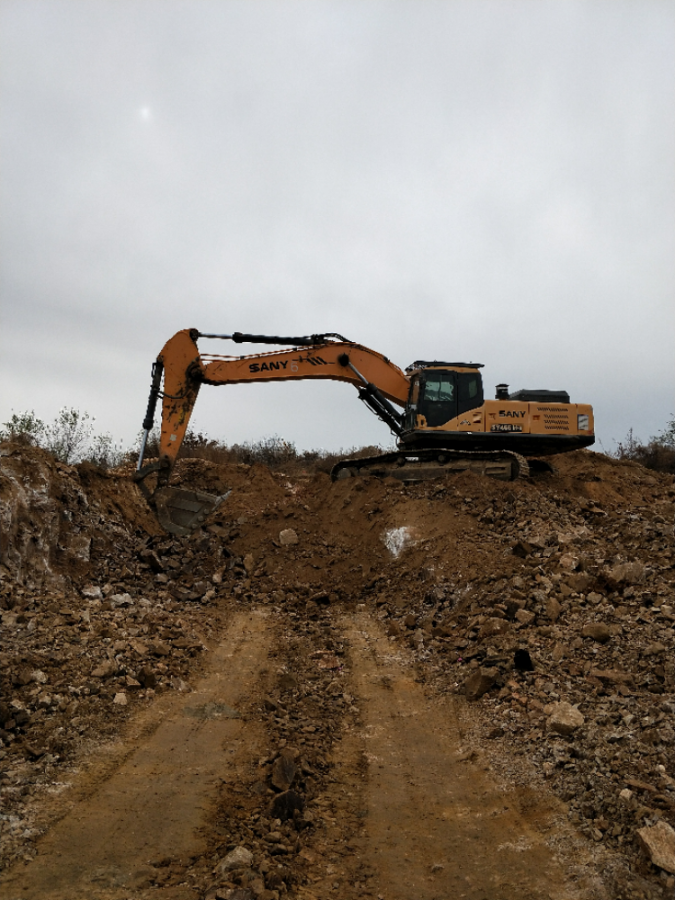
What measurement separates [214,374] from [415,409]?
13.5 feet

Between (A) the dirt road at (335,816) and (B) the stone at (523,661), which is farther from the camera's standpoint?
(B) the stone at (523,661)

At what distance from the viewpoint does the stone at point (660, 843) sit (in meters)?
3.22

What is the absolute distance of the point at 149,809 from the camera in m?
4.02

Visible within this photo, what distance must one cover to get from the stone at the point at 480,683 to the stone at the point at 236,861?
3.13 m

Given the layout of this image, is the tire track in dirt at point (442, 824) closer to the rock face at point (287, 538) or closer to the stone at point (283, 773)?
the stone at point (283, 773)

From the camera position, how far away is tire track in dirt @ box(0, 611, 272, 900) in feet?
10.7

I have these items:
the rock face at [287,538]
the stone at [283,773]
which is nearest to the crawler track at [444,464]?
the rock face at [287,538]

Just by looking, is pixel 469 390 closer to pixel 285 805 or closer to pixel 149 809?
pixel 285 805

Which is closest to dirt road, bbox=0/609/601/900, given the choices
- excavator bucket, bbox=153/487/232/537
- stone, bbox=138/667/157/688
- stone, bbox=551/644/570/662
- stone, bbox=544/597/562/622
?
stone, bbox=138/667/157/688

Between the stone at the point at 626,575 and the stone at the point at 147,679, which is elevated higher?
the stone at the point at 626,575

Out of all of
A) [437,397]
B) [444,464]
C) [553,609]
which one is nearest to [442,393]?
[437,397]

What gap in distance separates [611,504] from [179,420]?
8.50 meters

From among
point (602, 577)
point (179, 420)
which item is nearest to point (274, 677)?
point (602, 577)

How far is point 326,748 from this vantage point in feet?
16.6
